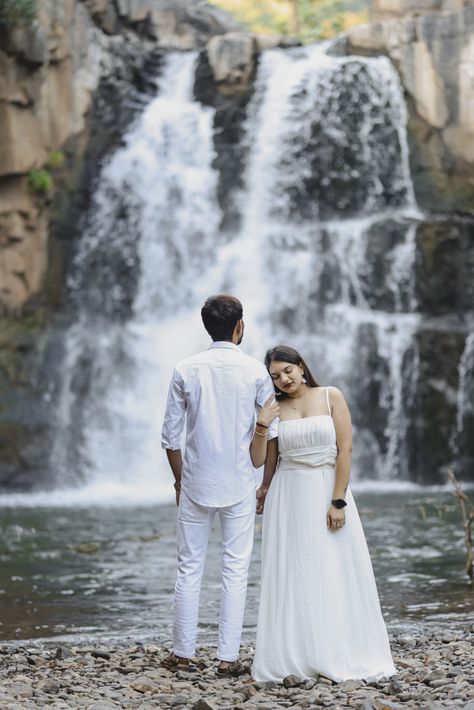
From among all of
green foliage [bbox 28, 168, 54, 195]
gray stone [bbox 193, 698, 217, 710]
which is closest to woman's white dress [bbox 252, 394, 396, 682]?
gray stone [bbox 193, 698, 217, 710]

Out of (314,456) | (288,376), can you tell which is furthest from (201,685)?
(288,376)

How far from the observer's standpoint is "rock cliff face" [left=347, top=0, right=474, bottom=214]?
2189 cm

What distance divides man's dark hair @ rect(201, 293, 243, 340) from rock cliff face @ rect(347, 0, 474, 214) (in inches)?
647

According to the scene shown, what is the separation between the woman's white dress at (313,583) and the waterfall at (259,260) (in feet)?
39.2

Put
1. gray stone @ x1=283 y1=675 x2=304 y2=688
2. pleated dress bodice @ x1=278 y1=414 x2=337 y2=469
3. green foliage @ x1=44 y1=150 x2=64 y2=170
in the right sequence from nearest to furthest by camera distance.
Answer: gray stone @ x1=283 y1=675 x2=304 y2=688
pleated dress bodice @ x1=278 y1=414 x2=337 y2=469
green foliage @ x1=44 y1=150 x2=64 y2=170

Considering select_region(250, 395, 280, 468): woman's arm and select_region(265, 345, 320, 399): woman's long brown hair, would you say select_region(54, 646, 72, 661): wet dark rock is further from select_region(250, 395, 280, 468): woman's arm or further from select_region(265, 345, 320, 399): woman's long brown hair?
select_region(265, 345, 320, 399): woman's long brown hair

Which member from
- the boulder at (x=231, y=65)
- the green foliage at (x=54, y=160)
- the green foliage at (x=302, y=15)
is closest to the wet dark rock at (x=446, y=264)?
the boulder at (x=231, y=65)

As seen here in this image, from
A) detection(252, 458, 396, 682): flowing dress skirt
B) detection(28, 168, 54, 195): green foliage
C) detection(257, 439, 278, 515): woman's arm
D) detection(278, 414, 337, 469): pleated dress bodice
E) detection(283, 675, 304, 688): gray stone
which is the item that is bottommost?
detection(283, 675, 304, 688): gray stone

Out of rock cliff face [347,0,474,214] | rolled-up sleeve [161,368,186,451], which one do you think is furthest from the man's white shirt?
rock cliff face [347,0,474,214]

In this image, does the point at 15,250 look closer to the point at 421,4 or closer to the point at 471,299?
the point at 471,299

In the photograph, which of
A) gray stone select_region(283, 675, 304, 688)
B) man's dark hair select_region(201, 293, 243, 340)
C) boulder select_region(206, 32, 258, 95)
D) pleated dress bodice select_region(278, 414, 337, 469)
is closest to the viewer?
gray stone select_region(283, 675, 304, 688)

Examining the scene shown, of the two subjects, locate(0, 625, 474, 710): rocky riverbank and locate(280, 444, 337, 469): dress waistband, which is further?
locate(280, 444, 337, 469): dress waistband

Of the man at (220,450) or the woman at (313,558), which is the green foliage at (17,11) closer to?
the man at (220,450)

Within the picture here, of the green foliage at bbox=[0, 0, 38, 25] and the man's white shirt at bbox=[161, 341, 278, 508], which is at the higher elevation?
the green foliage at bbox=[0, 0, 38, 25]
